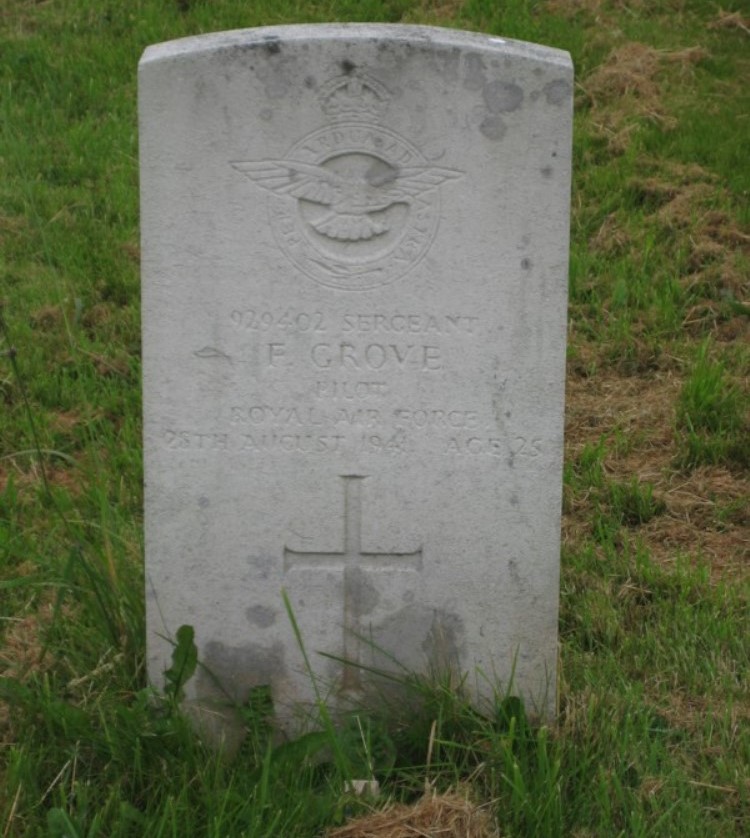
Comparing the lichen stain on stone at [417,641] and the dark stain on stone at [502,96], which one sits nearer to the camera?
the dark stain on stone at [502,96]

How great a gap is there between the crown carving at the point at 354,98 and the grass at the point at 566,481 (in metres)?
0.83

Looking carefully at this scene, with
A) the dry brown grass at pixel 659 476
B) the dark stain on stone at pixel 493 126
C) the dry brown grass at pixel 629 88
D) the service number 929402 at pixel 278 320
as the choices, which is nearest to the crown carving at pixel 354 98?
the dark stain on stone at pixel 493 126

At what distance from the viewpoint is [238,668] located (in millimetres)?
3486

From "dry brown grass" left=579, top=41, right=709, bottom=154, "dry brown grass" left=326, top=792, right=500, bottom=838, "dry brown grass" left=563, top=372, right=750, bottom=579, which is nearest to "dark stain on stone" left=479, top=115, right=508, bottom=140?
"dry brown grass" left=326, top=792, right=500, bottom=838

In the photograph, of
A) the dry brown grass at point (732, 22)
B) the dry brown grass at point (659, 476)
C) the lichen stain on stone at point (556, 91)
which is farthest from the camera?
the dry brown grass at point (732, 22)

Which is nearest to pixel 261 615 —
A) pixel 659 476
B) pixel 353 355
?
pixel 353 355

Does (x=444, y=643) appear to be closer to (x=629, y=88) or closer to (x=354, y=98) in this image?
(x=354, y=98)

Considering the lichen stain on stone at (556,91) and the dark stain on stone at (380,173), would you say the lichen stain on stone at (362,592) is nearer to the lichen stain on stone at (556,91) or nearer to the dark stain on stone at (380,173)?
the dark stain on stone at (380,173)

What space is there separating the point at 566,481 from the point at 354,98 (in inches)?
78.9

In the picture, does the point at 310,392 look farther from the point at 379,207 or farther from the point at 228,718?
the point at 228,718

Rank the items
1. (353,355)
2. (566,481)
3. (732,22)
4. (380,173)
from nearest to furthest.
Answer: (380,173), (353,355), (566,481), (732,22)

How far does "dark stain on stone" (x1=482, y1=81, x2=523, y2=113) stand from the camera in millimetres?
3090

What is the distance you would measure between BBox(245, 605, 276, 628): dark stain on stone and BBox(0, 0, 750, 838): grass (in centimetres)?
18

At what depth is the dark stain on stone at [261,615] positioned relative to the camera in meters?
3.44
